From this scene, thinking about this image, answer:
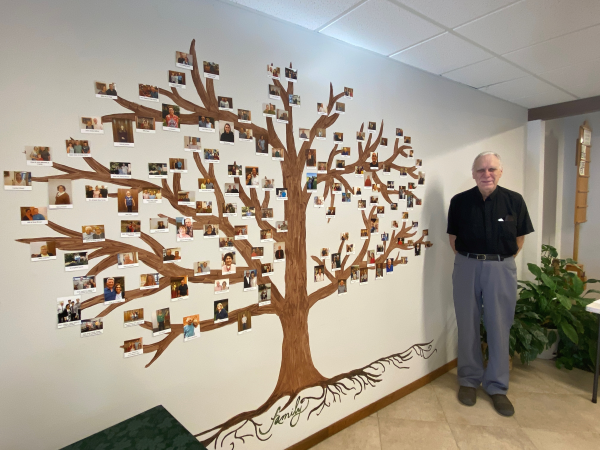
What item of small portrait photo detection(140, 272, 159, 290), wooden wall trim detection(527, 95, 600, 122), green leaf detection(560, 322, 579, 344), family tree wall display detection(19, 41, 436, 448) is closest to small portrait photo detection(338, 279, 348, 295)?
family tree wall display detection(19, 41, 436, 448)

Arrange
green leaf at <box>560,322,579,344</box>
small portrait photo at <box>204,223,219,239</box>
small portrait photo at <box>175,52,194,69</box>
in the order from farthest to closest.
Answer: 1. green leaf at <box>560,322,579,344</box>
2. small portrait photo at <box>204,223,219,239</box>
3. small portrait photo at <box>175,52,194,69</box>

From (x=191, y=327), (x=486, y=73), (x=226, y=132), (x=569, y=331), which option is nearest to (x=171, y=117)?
(x=226, y=132)

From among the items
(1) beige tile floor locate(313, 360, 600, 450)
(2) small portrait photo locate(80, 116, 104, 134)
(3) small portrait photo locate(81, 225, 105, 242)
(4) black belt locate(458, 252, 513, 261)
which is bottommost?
(1) beige tile floor locate(313, 360, 600, 450)

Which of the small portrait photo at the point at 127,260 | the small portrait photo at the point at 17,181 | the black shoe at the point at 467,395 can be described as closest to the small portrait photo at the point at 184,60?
the small portrait photo at the point at 17,181

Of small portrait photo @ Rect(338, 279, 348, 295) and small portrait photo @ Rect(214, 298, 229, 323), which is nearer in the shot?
small portrait photo @ Rect(214, 298, 229, 323)

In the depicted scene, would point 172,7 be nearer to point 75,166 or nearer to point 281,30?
point 281,30

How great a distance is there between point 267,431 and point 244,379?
0.35 metres

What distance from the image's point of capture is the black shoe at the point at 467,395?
2484mm

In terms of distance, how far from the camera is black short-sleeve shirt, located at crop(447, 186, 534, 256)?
8.02ft

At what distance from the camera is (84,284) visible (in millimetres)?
1323

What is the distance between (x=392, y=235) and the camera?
2412mm

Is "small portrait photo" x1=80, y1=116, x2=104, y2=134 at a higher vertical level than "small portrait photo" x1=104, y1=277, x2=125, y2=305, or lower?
higher

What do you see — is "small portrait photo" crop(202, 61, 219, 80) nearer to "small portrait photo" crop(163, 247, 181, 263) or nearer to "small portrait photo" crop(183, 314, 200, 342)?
"small portrait photo" crop(163, 247, 181, 263)

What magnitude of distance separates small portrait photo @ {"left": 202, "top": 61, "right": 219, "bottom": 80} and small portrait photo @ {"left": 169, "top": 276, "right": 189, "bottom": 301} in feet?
3.04
